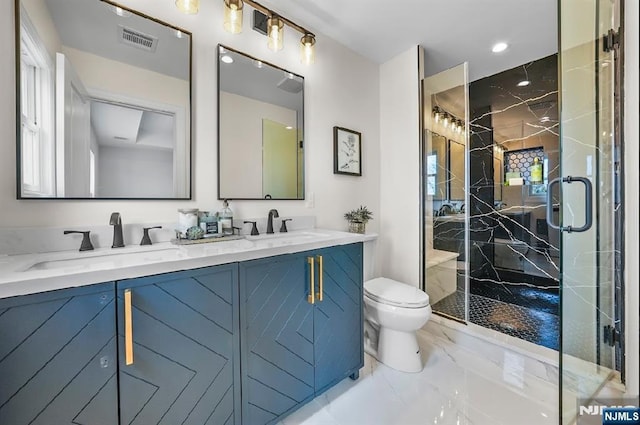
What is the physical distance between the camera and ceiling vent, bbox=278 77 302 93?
73.9 inches

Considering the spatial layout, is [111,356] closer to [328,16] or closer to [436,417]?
[436,417]

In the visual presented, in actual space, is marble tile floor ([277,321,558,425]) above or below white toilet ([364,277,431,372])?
below

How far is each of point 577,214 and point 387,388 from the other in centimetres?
142

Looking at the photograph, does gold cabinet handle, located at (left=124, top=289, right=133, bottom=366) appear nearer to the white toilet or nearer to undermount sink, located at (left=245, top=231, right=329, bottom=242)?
undermount sink, located at (left=245, top=231, right=329, bottom=242)

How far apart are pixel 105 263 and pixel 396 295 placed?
157 centimetres

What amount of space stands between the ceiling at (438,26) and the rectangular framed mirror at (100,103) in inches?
34.8

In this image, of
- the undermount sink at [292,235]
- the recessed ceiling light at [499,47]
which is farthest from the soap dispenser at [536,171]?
the undermount sink at [292,235]

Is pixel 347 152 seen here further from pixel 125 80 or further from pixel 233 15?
pixel 125 80

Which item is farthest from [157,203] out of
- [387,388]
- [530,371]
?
[530,371]

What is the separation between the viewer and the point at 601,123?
1299 mm

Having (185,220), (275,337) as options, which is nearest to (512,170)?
(275,337)

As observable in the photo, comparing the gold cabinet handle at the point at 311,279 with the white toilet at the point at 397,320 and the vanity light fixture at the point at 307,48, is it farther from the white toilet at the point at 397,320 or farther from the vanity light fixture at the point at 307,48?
the vanity light fixture at the point at 307,48

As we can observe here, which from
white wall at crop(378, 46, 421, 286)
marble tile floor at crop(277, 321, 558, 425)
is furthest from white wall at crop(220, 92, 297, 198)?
marble tile floor at crop(277, 321, 558, 425)

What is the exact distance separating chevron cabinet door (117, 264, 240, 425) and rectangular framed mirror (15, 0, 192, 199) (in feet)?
2.12
